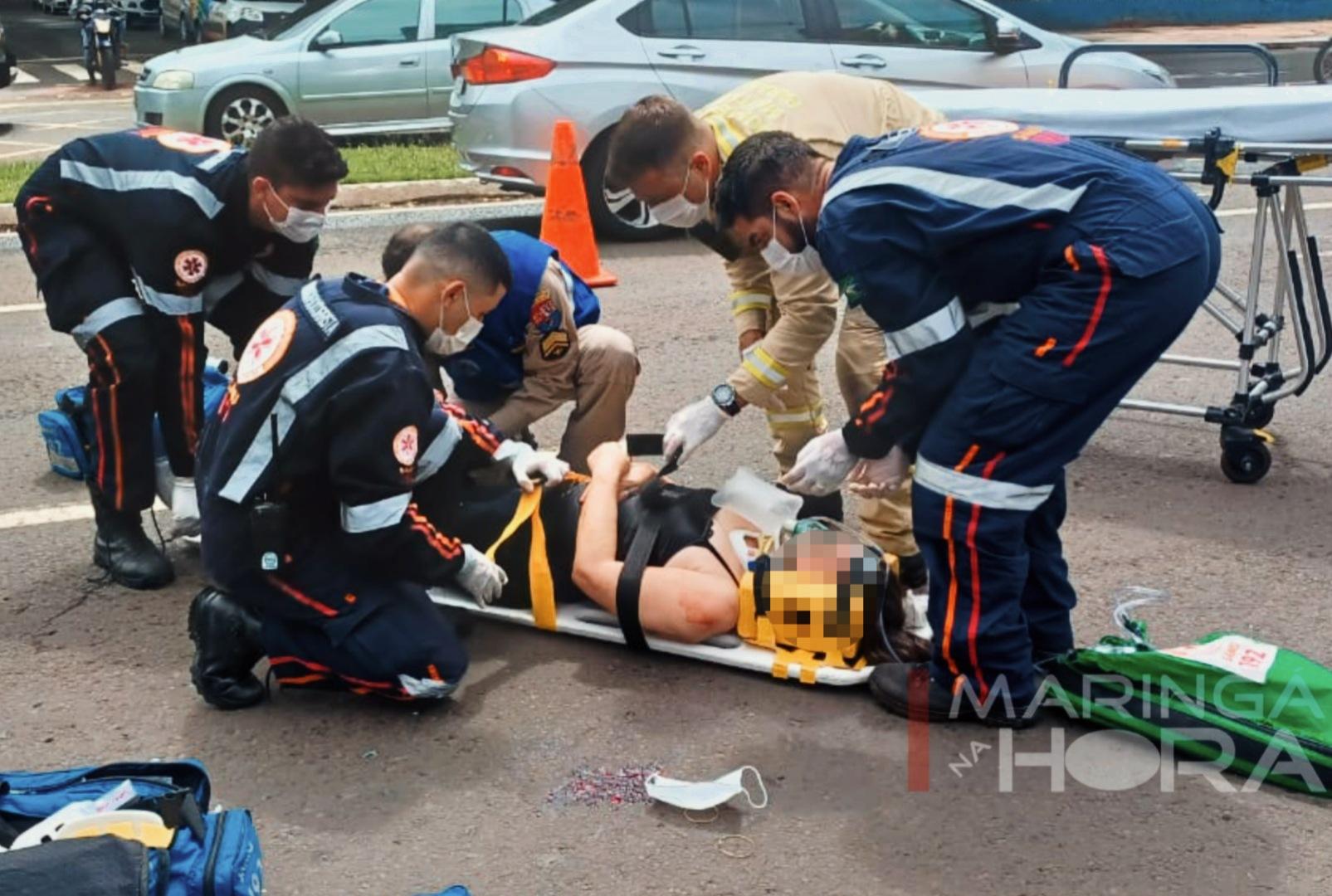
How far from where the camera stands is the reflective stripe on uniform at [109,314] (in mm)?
4352

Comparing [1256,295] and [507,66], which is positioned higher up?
[507,66]

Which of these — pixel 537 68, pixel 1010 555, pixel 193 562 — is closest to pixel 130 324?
pixel 193 562

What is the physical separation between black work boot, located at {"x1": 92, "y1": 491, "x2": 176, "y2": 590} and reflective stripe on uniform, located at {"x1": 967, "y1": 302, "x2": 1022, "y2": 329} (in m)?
2.41

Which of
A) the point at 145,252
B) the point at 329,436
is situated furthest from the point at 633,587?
the point at 145,252

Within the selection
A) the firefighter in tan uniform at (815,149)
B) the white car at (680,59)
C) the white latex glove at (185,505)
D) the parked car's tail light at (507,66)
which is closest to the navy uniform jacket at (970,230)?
the firefighter in tan uniform at (815,149)

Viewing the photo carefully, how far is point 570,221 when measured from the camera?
8.03 metres

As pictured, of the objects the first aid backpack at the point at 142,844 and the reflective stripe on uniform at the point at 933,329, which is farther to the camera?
the reflective stripe on uniform at the point at 933,329

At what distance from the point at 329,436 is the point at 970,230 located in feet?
4.83

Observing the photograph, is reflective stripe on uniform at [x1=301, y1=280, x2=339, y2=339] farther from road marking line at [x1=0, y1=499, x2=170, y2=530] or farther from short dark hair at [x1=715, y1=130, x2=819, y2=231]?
road marking line at [x1=0, y1=499, x2=170, y2=530]

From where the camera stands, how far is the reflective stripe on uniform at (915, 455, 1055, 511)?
11.0ft

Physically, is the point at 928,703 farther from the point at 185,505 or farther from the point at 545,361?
the point at 185,505

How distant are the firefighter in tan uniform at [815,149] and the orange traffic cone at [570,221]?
132 inches

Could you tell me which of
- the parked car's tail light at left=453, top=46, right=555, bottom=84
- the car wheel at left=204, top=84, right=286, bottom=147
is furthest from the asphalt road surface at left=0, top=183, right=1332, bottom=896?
the car wheel at left=204, top=84, right=286, bottom=147

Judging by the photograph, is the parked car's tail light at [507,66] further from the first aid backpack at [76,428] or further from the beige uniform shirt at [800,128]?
the beige uniform shirt at [800,128]
